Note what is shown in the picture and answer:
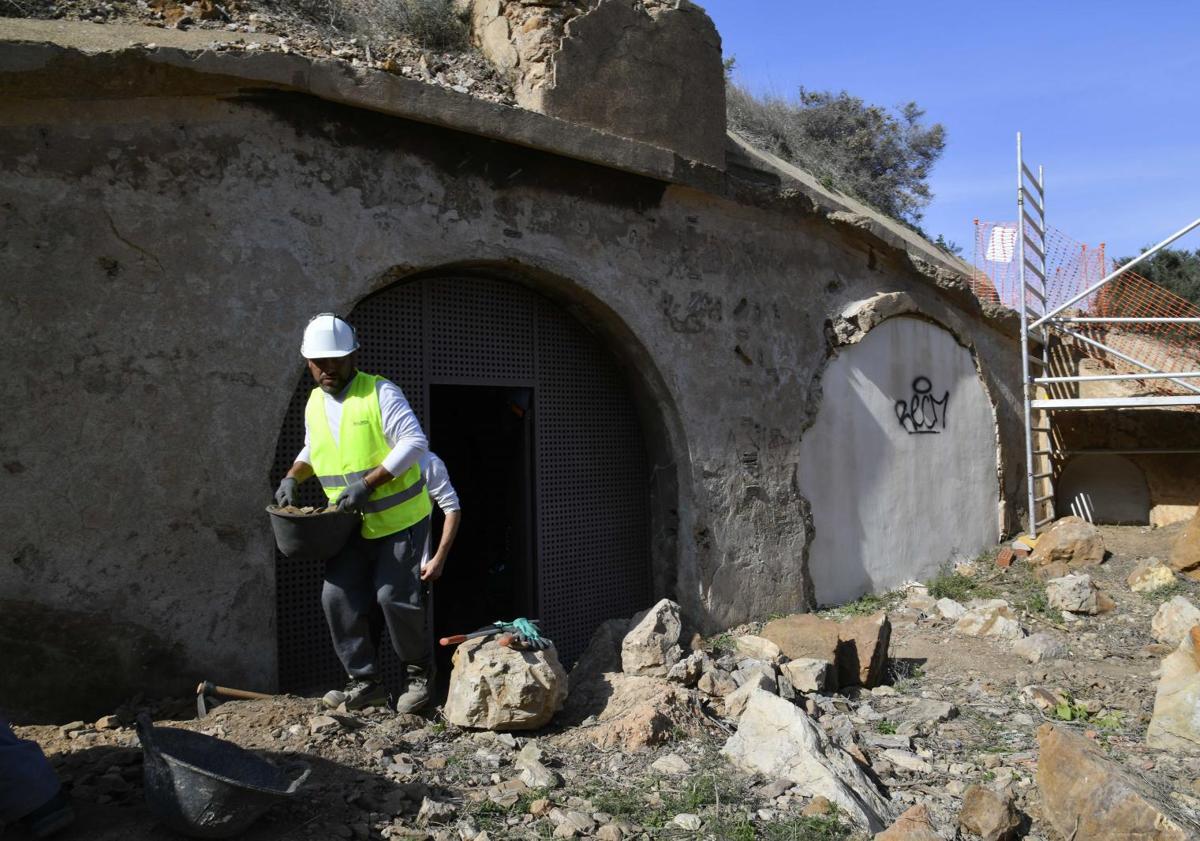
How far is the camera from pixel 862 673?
19.1ft

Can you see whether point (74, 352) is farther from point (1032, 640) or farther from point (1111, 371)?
point (1111, 371)

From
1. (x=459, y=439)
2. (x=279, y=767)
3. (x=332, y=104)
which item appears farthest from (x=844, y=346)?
(x=279, y=767)

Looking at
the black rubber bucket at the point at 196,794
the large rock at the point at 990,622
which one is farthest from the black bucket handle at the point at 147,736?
the large rock at the point at 990,622

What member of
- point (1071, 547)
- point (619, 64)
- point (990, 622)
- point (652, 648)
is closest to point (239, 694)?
point (652, 648)

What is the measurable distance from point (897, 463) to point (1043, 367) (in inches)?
140

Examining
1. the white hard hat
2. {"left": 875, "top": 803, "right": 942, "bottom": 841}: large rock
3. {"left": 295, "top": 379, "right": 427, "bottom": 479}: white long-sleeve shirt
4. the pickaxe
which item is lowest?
{"left": 875, "top": 803, "right": 942, "bottom": 841}: large rock

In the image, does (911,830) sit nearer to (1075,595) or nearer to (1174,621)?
(1174,621)

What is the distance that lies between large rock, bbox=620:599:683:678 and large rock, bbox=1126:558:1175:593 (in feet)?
16.8

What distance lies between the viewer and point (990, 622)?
23.5ft

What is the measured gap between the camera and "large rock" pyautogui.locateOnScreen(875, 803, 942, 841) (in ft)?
11.2

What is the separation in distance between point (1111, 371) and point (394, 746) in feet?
33.8

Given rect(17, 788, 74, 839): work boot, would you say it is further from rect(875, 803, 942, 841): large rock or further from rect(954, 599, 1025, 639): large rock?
rect(954, 599, 1025, 639): large rock

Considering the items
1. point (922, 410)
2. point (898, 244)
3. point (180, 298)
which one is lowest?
point (922, 410)

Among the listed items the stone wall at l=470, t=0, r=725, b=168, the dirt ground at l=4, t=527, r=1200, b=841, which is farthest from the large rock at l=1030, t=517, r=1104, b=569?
the stone wall at l=470, t=0, r=725, b=168
